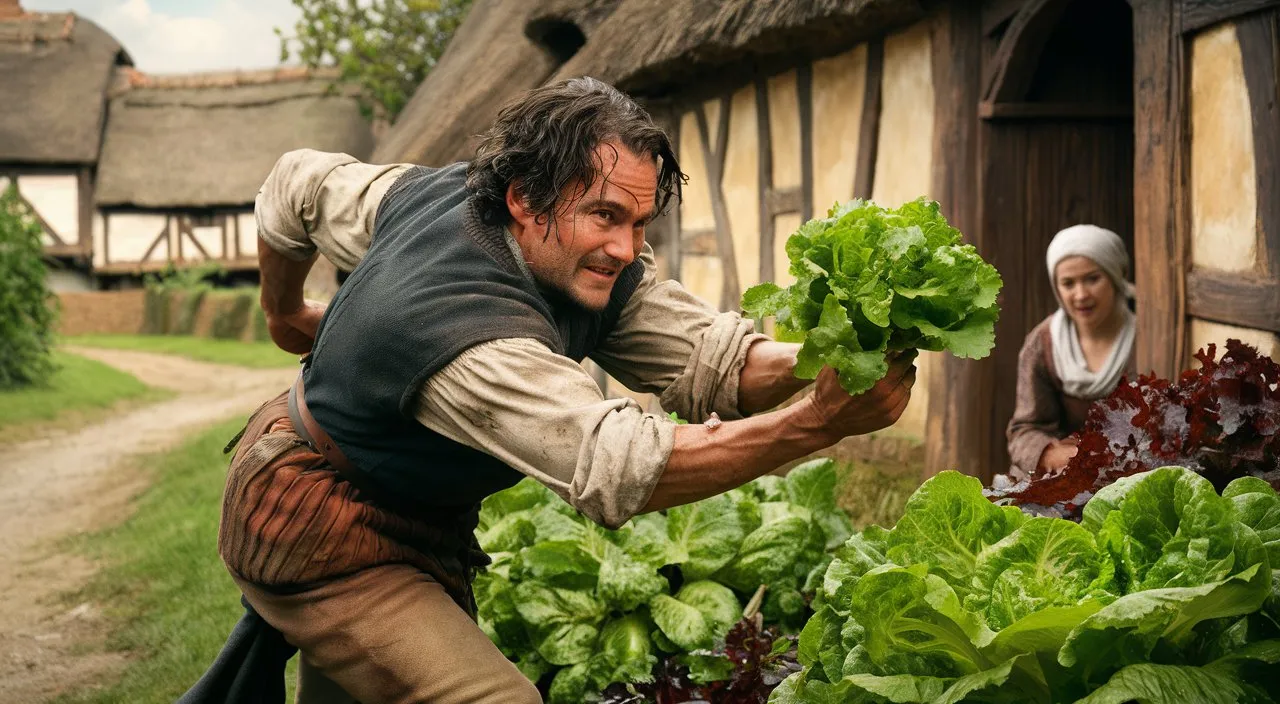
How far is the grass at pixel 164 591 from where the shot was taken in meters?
4.92

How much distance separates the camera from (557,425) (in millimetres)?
2256

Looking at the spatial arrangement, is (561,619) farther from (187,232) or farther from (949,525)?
(187,232)

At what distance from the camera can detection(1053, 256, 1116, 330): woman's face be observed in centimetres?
Result: 487

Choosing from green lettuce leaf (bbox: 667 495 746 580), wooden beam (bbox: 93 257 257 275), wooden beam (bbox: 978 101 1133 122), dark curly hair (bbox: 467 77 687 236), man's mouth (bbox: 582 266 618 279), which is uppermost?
wooden beam (bbox: 978 101 1133 122)

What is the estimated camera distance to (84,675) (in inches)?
202

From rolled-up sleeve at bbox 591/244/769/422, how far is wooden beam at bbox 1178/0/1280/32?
1.90 metres

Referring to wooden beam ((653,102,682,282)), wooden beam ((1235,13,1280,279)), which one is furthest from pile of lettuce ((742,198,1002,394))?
wooden beam ((653,102,682,282))

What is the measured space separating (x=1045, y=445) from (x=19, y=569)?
5.46 meters

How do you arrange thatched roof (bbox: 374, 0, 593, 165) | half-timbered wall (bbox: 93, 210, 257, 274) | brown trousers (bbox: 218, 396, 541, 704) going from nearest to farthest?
brown trousers (bbox: 218, 396, 541, 704) < thatched roof (bbox: 374, 0, 593, 165) < half-timbered wall (bbox: 93, 210, 257, 274)

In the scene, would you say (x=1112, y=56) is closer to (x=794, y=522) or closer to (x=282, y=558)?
(x=794, y=522)

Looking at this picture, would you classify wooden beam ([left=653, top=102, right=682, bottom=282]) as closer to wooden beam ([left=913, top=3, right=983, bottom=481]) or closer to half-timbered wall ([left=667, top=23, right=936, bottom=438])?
half-timbered wall ([left=667, top=23, right=936, bottom=438])

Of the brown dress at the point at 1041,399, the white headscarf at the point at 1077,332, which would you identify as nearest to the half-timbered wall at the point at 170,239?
the brown dress at the point at 1041,399

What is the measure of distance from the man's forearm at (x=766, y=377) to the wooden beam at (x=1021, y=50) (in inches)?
107

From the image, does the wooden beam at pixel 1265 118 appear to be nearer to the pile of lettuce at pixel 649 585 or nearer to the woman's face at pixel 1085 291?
the woman's face at pixel 1085 291
